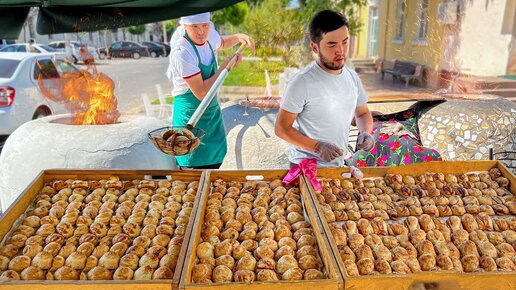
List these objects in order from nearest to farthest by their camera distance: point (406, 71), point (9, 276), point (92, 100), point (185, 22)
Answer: point (9, 276)
point (185, 22)
point (92, 100)
point (406, 71)

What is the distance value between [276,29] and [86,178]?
8.90 metres

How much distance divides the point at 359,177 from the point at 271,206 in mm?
590

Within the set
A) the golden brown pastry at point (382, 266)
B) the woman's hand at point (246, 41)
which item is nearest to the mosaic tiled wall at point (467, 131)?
the woman's hand at point (246, 41)

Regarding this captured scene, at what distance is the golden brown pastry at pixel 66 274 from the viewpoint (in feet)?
4.99

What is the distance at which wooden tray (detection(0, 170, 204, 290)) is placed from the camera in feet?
4.52

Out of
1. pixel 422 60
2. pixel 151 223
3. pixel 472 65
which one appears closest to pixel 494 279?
pixel 151 223

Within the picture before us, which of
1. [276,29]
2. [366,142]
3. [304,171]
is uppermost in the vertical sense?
[276,29]

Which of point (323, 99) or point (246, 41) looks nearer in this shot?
point (323, 99)

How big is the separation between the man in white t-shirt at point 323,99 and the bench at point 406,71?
9.41 m

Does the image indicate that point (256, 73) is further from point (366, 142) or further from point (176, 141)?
point (176, 141)

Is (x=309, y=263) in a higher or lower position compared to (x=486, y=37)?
lower

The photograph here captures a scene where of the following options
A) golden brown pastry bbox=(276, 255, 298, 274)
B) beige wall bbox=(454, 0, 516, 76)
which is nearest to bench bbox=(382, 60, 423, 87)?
beige wall bbox=(454, 0, 516, 76)

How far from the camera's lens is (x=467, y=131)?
457 centimetres

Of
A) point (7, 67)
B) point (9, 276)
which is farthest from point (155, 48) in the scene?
point (9, 276)
